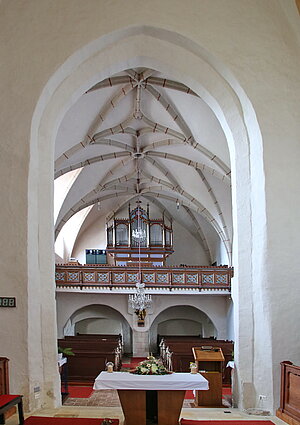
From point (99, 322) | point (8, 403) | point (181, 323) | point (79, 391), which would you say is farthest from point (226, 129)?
point (99, 322)

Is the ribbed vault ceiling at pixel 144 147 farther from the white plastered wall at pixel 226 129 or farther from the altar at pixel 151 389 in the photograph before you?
the altar at pixel 151 389

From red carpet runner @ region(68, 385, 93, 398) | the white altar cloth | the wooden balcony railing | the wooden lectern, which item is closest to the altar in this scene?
the white altar cloth

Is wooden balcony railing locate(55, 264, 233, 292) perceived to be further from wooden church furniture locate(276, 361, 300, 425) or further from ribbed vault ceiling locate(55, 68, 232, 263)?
wooden church furniture locate(276, 361, 300, 425)

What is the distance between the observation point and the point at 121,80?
43.3 ft

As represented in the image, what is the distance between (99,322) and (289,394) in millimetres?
18169

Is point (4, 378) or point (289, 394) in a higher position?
point (4, 378)

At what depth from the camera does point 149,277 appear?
19094 millimetres

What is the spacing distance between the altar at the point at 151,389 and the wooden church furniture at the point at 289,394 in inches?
53.1

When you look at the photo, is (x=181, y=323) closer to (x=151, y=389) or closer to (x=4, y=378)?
(x=4, y=378)

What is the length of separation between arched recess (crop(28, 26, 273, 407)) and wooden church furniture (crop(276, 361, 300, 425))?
0.66 metres

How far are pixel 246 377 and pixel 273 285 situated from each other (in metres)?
1.70

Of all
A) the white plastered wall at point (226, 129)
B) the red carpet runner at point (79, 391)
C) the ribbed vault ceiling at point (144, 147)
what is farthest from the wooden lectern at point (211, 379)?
the ribbed vault ceiling at point (144, 147)

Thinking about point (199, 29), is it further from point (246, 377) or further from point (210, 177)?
point (210, 177)

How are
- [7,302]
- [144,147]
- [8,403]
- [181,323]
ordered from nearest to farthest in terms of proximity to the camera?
[8,403], [7,302], [144,147], [181,323]
